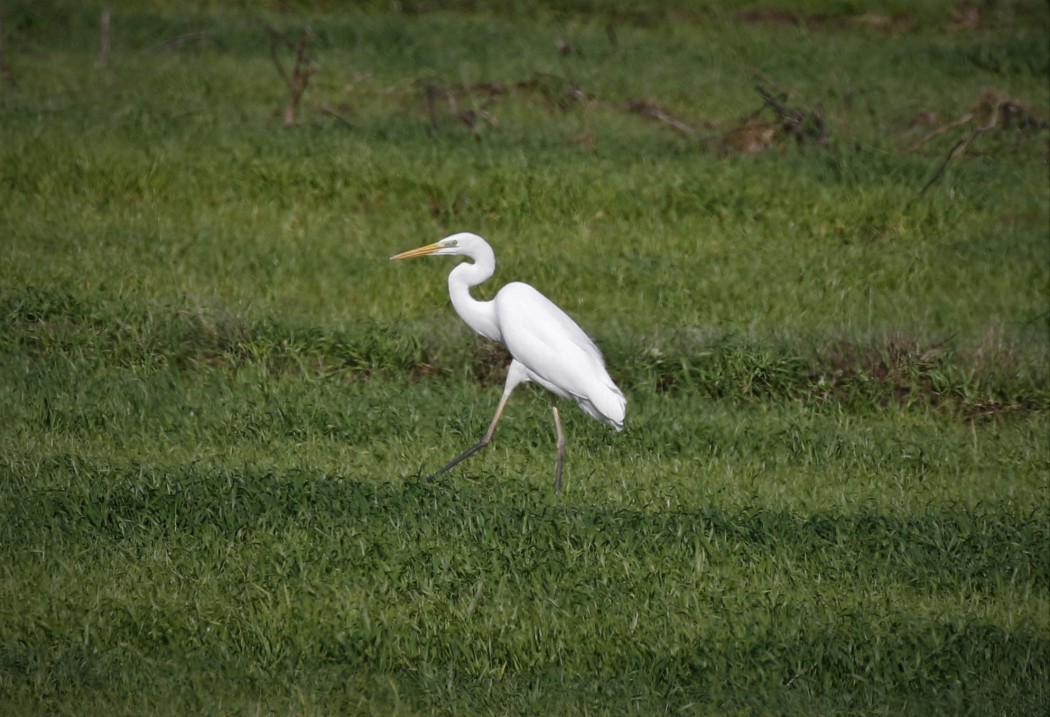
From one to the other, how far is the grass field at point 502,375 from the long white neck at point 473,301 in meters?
0.54

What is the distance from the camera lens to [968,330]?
386 inches

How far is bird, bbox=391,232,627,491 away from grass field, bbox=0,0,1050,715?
1.06 feet

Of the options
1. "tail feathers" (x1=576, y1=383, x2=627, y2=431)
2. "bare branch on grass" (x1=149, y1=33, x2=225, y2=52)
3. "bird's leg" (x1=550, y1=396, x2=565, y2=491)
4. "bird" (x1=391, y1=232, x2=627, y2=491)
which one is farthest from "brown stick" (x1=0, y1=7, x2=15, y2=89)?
"tail feathers" (x1=576, y1=383, x2=627, y2=431)

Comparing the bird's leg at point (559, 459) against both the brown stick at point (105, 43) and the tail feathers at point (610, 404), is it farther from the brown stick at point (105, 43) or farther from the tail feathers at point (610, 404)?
the brown stick at point (105, 43)

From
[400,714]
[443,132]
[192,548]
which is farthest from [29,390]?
[443,132]

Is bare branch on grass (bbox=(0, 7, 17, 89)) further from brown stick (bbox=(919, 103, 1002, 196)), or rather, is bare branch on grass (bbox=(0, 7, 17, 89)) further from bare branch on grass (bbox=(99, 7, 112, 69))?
brown stick (bbox=(919, 103, 1002, 196))

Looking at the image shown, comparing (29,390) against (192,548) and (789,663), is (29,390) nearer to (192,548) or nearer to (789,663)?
(192,548)

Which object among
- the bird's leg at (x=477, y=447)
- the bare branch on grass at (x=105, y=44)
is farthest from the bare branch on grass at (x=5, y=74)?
the bird's leg at (x=477, y=447)

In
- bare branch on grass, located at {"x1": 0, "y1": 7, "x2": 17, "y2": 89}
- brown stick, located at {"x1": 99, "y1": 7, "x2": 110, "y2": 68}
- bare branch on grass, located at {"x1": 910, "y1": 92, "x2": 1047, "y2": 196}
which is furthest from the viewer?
brown stick, located at {"x1": 99, "y1": 7, "x2": 110, "y2": 68}

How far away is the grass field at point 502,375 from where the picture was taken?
547 cm

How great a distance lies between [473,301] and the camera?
7.90 metres

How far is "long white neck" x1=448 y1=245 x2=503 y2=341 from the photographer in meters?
7.80

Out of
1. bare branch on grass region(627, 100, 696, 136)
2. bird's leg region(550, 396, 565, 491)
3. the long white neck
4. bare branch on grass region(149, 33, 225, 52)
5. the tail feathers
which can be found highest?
the long white neck

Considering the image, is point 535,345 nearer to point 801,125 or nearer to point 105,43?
point 801,125
